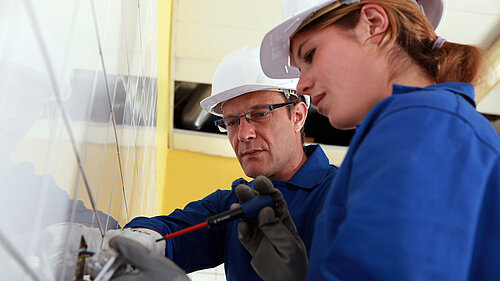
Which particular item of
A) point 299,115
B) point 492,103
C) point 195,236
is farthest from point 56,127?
point 492,103

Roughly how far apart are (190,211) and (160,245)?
351 mm

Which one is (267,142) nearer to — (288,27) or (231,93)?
(231,93)

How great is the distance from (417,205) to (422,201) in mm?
10

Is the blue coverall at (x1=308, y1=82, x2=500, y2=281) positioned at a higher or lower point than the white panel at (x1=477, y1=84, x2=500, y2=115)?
higher

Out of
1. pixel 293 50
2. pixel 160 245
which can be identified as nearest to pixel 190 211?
pixel 160 245

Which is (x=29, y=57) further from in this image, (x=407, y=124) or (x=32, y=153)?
(x=407, y=124)

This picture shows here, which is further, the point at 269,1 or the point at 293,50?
the point at 269,1

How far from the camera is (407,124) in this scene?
28.3 inches

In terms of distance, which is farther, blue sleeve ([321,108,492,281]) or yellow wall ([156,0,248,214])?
yellow wall ([156,0,248,214])

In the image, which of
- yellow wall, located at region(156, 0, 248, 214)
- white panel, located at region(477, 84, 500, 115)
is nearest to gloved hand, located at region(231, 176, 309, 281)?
yellow wall, located at region(156, 0, 248, 214)

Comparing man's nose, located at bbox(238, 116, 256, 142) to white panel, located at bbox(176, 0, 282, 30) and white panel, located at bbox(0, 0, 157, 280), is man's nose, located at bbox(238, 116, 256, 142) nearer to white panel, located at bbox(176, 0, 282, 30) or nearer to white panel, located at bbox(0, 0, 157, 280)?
white panel, located at bbox(0, 0, 157, 280)

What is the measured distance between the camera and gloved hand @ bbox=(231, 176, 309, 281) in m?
1.15

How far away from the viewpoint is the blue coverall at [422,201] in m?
0.64

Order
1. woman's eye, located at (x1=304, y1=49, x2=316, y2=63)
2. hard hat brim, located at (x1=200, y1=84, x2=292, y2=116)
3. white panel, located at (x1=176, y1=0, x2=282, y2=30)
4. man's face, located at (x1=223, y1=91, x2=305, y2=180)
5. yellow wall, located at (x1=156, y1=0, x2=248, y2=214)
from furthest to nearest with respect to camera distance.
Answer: yellow wall, located at (x1=156, y1=0, x2=248, y2=214), white panel, located at (x1=176, y1=0, x2=282, y2=30), hard hat brim, located at (x1=200, y1=84, x2=292, y2=116), man's face, located at (x1=223, y1=91, x2=305, y2=180), woman's eye, located at (x1=304, y1=49, x2=316, y2=63)
